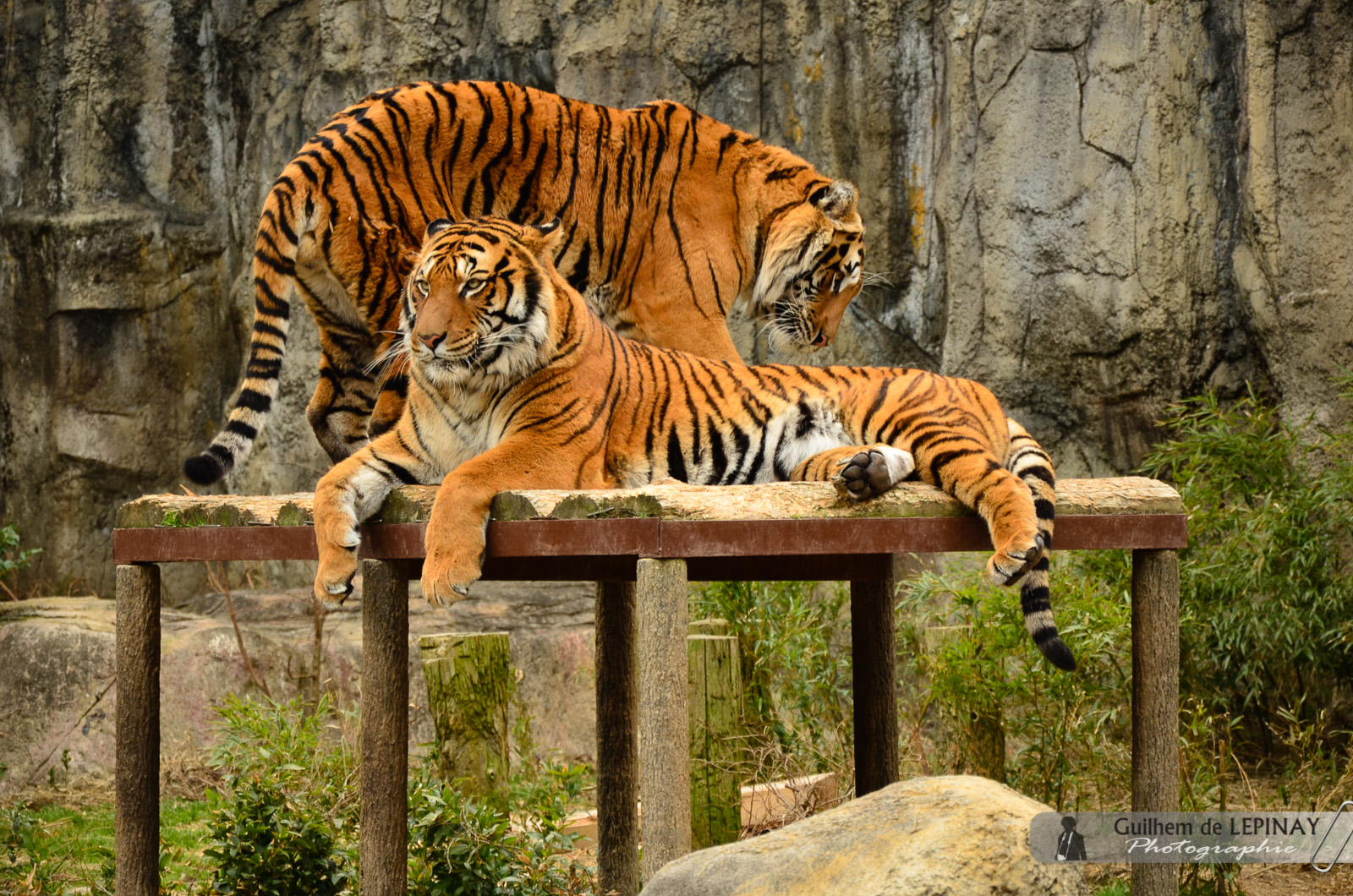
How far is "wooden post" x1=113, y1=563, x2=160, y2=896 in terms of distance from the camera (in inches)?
139

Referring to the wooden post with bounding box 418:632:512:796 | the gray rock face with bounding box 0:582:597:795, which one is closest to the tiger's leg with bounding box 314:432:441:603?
the wooden post with bounding box 418:632:512:796

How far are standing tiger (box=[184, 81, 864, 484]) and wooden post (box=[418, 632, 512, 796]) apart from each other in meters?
1.41

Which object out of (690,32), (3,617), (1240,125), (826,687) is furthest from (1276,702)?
(3,617)

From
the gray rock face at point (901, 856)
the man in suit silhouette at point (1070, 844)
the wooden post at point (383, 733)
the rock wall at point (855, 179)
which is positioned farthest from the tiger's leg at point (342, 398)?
the rock wall at point (855, 179)

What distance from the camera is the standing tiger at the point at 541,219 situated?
384 centimetres

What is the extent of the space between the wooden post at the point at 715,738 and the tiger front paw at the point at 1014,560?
79.8 inches

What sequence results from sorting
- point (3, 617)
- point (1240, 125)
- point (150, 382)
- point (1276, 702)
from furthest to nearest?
point (150, 382)
point (3, 617)
point (1240, 125)
point (1276, 702)

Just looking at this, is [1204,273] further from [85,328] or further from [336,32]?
[85,328]

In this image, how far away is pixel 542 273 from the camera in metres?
3.40

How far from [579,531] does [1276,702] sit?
173 inches

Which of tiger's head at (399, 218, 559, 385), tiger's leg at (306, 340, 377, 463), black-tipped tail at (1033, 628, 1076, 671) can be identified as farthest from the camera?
tiger's leg at (306, 340, 377, 463)

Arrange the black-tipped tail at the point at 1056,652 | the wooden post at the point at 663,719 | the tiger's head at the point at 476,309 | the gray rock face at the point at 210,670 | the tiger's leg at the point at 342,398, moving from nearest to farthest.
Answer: the wooden post at the point at 663,719 → the black-tipped tail at the point at 1056,652 → the tiger's head at the point at 476,309 → the tiger's leg at the point at 342,398 → the gray rock face at the point at 210,670

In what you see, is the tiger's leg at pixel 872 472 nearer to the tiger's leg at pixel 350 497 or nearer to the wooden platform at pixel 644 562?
the wooden platform at pixel 644 562

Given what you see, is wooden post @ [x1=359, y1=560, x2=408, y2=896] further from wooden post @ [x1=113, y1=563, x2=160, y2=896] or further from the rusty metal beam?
wooden post @ [x1=113, y1=563, x2=160, y2=896]
